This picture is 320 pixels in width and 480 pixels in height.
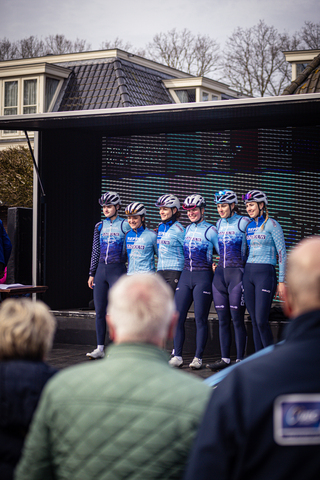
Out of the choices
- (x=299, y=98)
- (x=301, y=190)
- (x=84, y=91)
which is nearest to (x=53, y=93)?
(x=84, y=91)

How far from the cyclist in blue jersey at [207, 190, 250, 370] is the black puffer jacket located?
5.41m

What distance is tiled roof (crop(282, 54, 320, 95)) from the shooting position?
1121 centimetres

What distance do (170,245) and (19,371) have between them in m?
5.85

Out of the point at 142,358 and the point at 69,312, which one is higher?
the point at 142,358

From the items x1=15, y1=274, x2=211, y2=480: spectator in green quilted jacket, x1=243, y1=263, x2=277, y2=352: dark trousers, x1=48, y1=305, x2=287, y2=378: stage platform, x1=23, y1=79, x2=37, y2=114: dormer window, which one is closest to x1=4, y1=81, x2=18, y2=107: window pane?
x1=23, y1=79, x2=37, y2=114: dormer window

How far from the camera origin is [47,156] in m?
9.53

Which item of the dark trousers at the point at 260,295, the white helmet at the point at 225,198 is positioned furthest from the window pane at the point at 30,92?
the dark trousers at the point at 260,295

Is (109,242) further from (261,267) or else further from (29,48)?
(29,48)

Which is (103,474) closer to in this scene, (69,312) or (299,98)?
(299,98)

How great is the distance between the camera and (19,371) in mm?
2078

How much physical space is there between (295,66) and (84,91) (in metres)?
8.92

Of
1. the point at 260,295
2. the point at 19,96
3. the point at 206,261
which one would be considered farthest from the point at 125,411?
the point at 19,96

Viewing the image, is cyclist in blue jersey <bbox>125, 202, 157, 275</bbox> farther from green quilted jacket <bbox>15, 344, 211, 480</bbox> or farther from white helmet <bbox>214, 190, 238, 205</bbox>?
green quilted jacket <bbox>15, 344, 211, 480</bbox>

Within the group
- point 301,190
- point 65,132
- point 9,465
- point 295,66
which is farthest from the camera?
point 295,66
